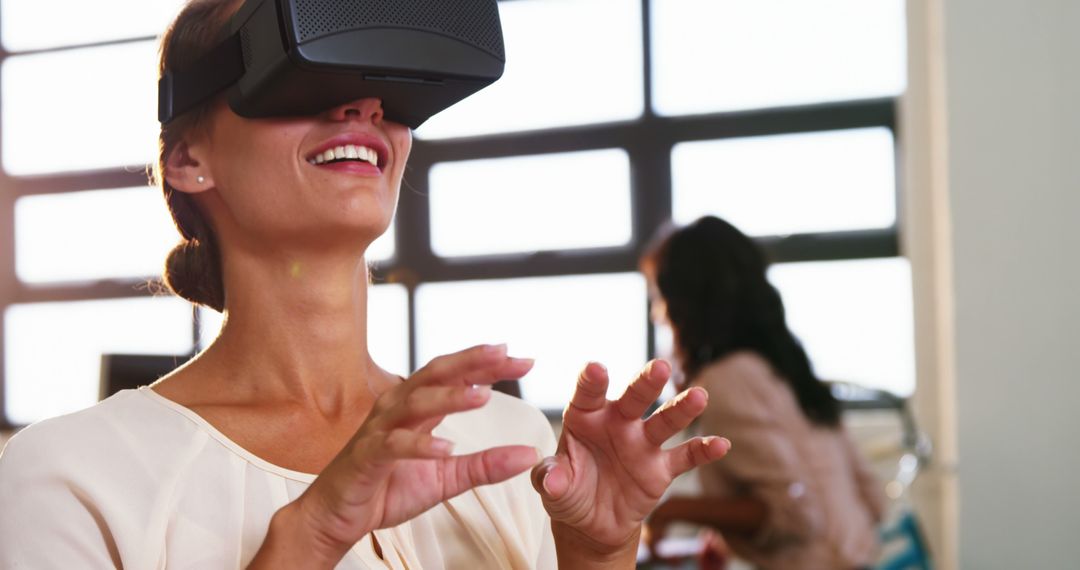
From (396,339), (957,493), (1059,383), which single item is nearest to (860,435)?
(957,493)

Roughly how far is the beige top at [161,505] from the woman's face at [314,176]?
7.8 inches

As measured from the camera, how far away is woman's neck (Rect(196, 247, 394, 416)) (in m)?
1.13

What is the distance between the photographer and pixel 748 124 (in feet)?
13.7

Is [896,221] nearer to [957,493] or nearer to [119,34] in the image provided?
[957,493]

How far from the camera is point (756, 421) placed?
2604mm

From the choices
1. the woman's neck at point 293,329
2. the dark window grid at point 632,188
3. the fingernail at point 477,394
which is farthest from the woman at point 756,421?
the fingernail at point 477,394

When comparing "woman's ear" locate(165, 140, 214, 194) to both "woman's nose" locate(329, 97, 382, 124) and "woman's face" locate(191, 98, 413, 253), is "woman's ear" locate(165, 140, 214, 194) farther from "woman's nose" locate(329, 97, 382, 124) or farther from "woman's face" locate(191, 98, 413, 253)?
"woman's nose" locate(329, 97, 382, 124)

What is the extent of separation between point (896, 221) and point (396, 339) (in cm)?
187

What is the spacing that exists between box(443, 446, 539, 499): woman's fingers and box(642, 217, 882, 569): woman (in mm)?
1705

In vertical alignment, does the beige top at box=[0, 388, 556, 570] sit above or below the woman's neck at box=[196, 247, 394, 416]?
below

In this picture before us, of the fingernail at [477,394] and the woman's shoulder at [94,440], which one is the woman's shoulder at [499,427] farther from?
the fingernail at [477,394]

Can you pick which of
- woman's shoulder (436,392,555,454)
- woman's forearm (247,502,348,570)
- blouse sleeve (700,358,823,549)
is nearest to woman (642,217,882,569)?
blouse sleeve (700,358,823,549)

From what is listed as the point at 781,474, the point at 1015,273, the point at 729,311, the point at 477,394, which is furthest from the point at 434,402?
the point at 1015,273

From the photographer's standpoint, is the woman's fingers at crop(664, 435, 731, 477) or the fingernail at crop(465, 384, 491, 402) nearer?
the fingernail at crop(465, 384, 491, 402)
